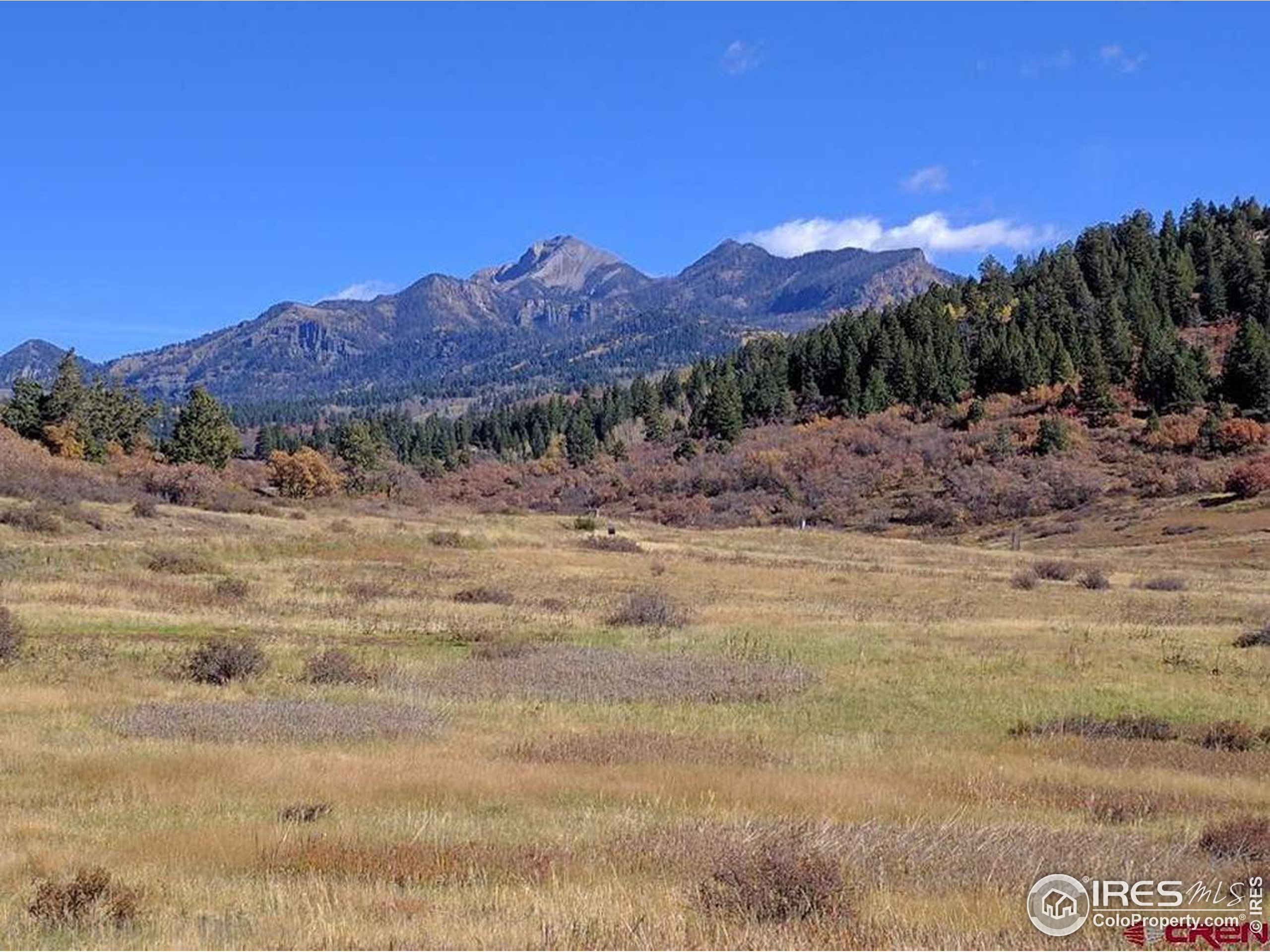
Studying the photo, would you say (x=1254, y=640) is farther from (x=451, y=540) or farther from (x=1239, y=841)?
(x=451, y=540)

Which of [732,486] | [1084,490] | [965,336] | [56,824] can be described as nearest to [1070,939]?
[56,824]

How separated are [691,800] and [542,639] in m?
15.0

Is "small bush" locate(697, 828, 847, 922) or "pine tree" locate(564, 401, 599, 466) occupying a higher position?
"pine tree" locate(564, 401, 599, 466)

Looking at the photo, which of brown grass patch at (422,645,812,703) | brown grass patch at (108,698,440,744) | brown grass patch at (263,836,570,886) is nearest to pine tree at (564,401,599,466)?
brown grass patch at (422,645,812,703)

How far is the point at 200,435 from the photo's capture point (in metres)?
102

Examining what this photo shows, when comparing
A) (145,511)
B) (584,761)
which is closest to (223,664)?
(584,761)

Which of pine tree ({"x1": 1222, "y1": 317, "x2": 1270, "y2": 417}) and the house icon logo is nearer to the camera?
the house icon logo

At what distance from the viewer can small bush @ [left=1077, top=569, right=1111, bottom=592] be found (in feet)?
145

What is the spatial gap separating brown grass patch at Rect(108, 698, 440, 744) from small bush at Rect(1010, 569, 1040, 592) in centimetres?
3171

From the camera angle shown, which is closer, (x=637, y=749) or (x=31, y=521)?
(x=637, y=749)

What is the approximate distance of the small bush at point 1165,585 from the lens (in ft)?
144

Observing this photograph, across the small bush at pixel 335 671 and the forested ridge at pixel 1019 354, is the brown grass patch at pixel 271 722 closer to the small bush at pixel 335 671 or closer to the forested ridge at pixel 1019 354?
the small bush at pixel 335 671

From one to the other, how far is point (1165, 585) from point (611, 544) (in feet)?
84.2

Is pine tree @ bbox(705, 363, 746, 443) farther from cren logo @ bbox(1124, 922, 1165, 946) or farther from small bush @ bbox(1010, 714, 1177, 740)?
cren logo @ bbox(1124, 922, 1165, 946)
